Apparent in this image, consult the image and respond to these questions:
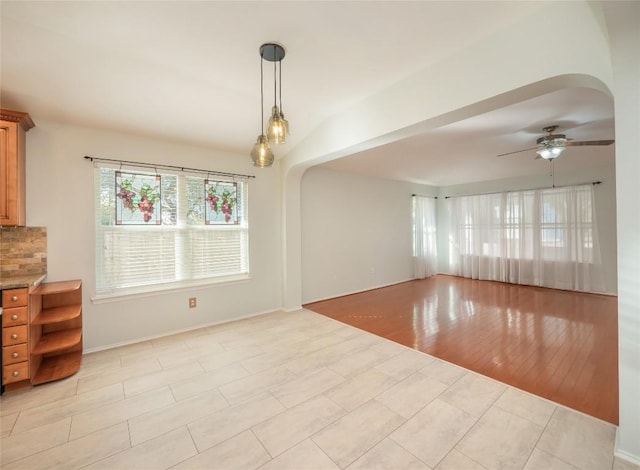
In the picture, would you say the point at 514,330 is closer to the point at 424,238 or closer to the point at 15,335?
the point at 424,238

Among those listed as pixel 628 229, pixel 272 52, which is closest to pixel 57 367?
pixel 272 52

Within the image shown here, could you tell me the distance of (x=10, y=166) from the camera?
8.01 feet

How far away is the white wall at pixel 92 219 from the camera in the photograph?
286 cm

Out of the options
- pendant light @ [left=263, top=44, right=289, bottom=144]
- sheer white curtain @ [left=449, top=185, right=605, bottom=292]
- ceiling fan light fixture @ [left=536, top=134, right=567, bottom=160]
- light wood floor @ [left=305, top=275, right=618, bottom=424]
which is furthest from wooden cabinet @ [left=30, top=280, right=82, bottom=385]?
sheer white curtain @ [left=449, top=185, right=605, bottom=292]

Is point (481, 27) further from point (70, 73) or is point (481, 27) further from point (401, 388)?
point (70, 73)

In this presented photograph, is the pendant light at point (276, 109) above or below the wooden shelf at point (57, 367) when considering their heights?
above

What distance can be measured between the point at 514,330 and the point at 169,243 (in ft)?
14.9

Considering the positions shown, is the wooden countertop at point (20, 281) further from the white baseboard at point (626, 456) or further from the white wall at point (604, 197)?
the white wall at point (604, 197)

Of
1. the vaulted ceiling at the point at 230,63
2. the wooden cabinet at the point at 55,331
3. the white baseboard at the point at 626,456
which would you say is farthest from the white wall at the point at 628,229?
the wooden cabinet at the point at 55,331

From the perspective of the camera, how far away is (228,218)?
404 cm

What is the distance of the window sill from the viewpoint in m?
3.15

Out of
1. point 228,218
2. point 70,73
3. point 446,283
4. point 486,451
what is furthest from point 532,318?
point 70,73

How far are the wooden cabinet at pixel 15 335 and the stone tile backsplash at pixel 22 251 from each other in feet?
1.99

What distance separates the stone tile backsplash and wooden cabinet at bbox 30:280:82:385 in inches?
8.3
